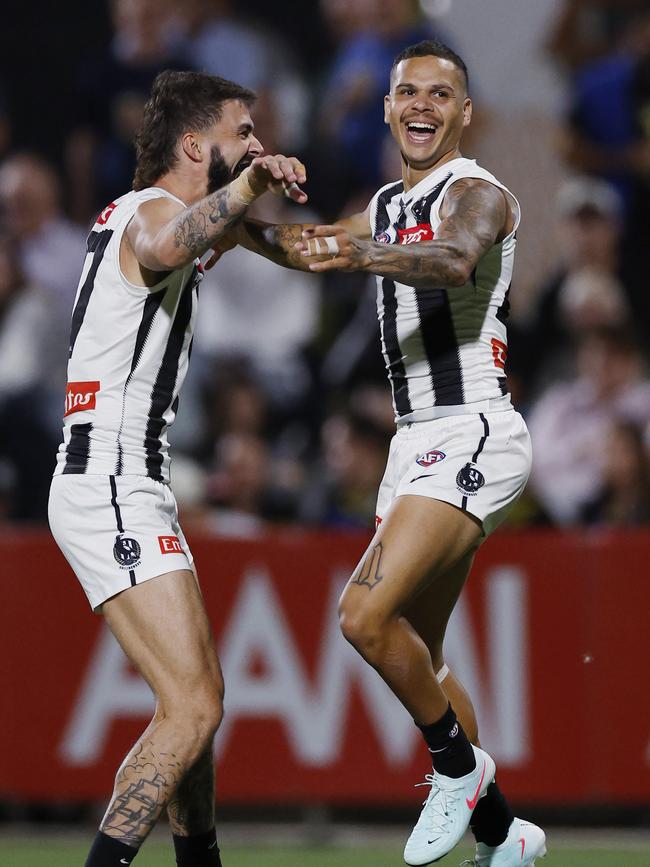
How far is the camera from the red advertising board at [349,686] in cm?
741

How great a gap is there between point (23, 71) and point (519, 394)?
15.0 feet

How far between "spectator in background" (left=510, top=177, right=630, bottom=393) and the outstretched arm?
4337 millimetres

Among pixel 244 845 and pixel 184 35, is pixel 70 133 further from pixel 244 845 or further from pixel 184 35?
pixel 244 845

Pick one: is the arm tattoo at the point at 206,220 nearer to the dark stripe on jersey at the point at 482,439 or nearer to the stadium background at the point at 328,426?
the dark stripe on jersey at the point at 482,439

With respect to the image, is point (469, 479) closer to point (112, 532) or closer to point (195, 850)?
point (112, 532)

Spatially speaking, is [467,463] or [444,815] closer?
[444,815]

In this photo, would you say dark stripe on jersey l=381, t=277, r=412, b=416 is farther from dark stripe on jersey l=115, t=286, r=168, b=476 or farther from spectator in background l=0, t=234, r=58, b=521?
spectator in background l=0, t=234, r=58, b=521

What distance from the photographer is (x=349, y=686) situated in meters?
7.47

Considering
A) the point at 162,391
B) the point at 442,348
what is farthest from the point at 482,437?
the point at 162,391

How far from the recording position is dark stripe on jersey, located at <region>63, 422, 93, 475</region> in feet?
15.8

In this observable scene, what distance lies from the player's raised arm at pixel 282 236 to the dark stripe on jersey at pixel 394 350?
10.4 inches

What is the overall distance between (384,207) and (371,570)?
4.91 ft

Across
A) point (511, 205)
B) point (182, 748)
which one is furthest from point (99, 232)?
point (182, 748)

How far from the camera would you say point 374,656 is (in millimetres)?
4820
